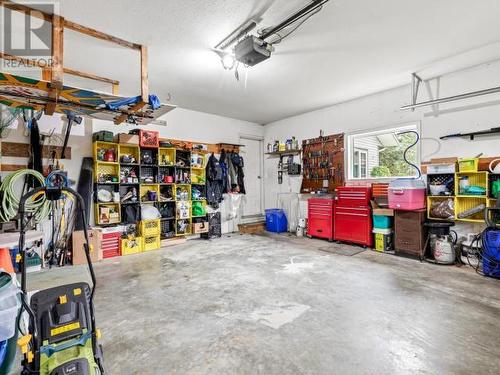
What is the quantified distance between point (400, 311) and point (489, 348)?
0.63 metres

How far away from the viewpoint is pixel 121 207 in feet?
15.6

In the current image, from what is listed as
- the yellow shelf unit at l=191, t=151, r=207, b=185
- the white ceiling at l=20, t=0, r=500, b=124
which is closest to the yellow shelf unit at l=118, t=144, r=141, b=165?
the white ceiling at l=20, t=0, r=500, b=124

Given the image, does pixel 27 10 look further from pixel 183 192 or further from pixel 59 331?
pixel 183 192

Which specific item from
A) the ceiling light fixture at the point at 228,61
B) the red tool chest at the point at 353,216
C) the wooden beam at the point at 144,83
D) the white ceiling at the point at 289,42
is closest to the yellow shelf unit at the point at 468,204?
the red tool chest at the point at 353,216

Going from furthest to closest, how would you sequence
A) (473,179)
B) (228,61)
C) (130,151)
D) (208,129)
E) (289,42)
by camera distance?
(208,129), (130,151), (473,179), (228,61), (289,42)

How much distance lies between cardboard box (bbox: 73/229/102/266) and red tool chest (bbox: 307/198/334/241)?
4.16 meters

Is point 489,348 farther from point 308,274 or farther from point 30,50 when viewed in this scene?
point 30,50

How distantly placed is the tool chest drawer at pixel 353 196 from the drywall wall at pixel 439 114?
111 centimetres

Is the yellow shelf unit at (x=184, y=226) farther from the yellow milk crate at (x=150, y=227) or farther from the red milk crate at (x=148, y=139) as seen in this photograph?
the red milk crate at (x=148, y=139)

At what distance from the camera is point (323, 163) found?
18.8 ft

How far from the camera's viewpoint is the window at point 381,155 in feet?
15.1

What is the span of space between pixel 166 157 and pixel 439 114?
5.07 meters

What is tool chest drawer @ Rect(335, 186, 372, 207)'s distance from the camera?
15.4ft

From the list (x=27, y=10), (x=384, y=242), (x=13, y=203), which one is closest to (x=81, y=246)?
(x=13, y=203)
